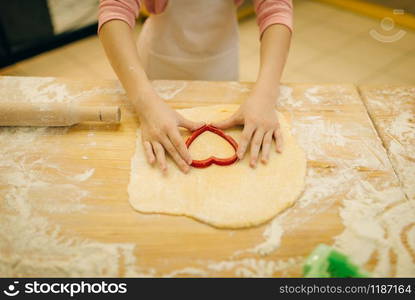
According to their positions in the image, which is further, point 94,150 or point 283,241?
point 94,150

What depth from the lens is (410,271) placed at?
0.65 m

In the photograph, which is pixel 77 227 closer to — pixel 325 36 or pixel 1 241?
pixel 1 241

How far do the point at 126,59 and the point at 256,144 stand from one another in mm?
428

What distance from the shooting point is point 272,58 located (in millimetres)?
1003

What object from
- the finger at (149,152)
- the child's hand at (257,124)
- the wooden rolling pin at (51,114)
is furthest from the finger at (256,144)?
the wooden rolling pin at (51,114)

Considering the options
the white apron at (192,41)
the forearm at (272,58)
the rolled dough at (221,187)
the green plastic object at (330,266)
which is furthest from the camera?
the white apron at (192,41)

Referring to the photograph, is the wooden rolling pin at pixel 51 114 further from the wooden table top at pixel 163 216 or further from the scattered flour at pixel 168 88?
the scattered flour at pixel 168 88

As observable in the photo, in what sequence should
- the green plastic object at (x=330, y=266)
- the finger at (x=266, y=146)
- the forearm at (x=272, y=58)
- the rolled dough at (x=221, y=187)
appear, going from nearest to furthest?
the green plastic object at (x=330, y=266) → the rolled dough at (x=221, y=187) → the finger at (x=266, y=146) → the forearm at (x=272, y=58)

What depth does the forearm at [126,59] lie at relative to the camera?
3.06 ft

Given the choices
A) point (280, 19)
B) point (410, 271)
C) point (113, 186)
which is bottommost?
point (410, 271)

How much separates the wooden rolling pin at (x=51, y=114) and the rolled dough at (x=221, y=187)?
0.41 feet

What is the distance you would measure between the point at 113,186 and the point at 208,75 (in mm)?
632

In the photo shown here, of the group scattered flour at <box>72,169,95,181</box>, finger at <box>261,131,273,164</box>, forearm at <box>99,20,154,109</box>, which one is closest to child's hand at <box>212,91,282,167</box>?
finger at <box>261,131,273,164</box>

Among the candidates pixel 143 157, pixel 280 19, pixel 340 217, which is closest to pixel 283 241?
pixel 340 217
